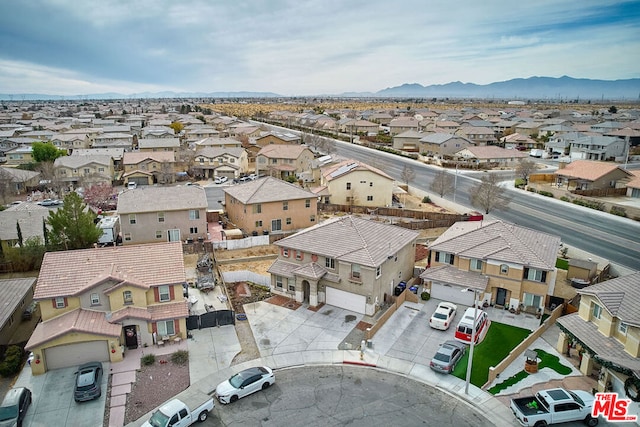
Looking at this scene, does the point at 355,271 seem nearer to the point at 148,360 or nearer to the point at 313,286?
the point at 313,286

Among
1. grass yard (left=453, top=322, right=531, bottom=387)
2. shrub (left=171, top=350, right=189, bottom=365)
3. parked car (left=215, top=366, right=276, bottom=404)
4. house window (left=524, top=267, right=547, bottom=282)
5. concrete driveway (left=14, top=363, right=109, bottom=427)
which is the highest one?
house window (left=524, top=267, right=547, bottom=282)

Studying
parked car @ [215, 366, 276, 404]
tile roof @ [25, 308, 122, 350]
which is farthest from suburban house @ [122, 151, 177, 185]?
parked car @ [215, 366, 276, 404]

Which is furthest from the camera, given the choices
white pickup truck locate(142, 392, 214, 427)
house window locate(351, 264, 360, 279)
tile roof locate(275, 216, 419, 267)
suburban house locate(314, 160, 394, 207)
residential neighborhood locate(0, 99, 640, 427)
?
suburban house locate(314, 160, 394, 207)

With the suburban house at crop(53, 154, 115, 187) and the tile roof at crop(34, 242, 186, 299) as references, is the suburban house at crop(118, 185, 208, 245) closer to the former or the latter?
the tile roof at crop(34, 242, 186, 299)

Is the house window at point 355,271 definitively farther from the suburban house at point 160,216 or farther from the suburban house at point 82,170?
the suburban house at point 82,170

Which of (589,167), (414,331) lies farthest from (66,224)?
(589,167)

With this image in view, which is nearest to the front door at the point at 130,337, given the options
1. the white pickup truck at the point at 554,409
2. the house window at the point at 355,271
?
the house window at the point at 355,271
